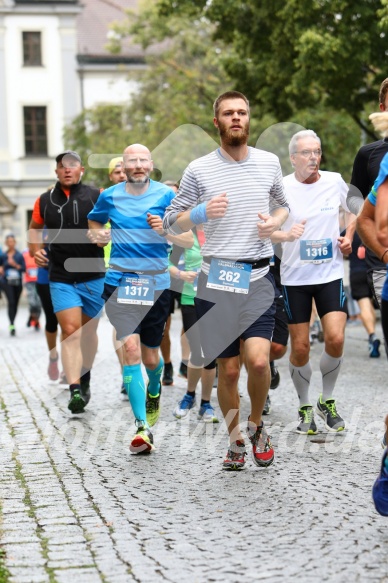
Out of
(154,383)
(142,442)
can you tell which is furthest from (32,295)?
(142,442)

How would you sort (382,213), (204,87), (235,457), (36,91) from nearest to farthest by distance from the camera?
(382,213) < (235,457) < (204,87) < (36,91)

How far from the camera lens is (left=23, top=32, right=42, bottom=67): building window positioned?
160 feet

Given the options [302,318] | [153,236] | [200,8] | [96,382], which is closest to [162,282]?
[153,236]

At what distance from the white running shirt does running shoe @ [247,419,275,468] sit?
1.55 meters

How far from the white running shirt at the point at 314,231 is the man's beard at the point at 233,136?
1.55 m

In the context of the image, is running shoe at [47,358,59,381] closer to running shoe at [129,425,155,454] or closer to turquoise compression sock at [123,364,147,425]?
turquoise compression sock at [123,364,147,425]

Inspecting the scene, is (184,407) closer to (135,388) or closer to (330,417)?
(330,417)

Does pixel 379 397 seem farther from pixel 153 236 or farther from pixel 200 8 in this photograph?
pixel 200 8

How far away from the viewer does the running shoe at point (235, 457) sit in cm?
681

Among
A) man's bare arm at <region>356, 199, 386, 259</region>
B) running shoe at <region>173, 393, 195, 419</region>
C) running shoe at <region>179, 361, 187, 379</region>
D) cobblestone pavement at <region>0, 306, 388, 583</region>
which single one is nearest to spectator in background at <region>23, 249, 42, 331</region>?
running shoe at <region>179, 361, 187, 379</region>

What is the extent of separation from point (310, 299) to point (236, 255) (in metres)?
1.53

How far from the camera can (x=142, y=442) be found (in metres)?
7.41

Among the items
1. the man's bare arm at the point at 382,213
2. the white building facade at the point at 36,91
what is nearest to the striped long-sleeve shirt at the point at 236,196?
the man's bare arm at the point at 382,213

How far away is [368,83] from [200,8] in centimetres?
328
